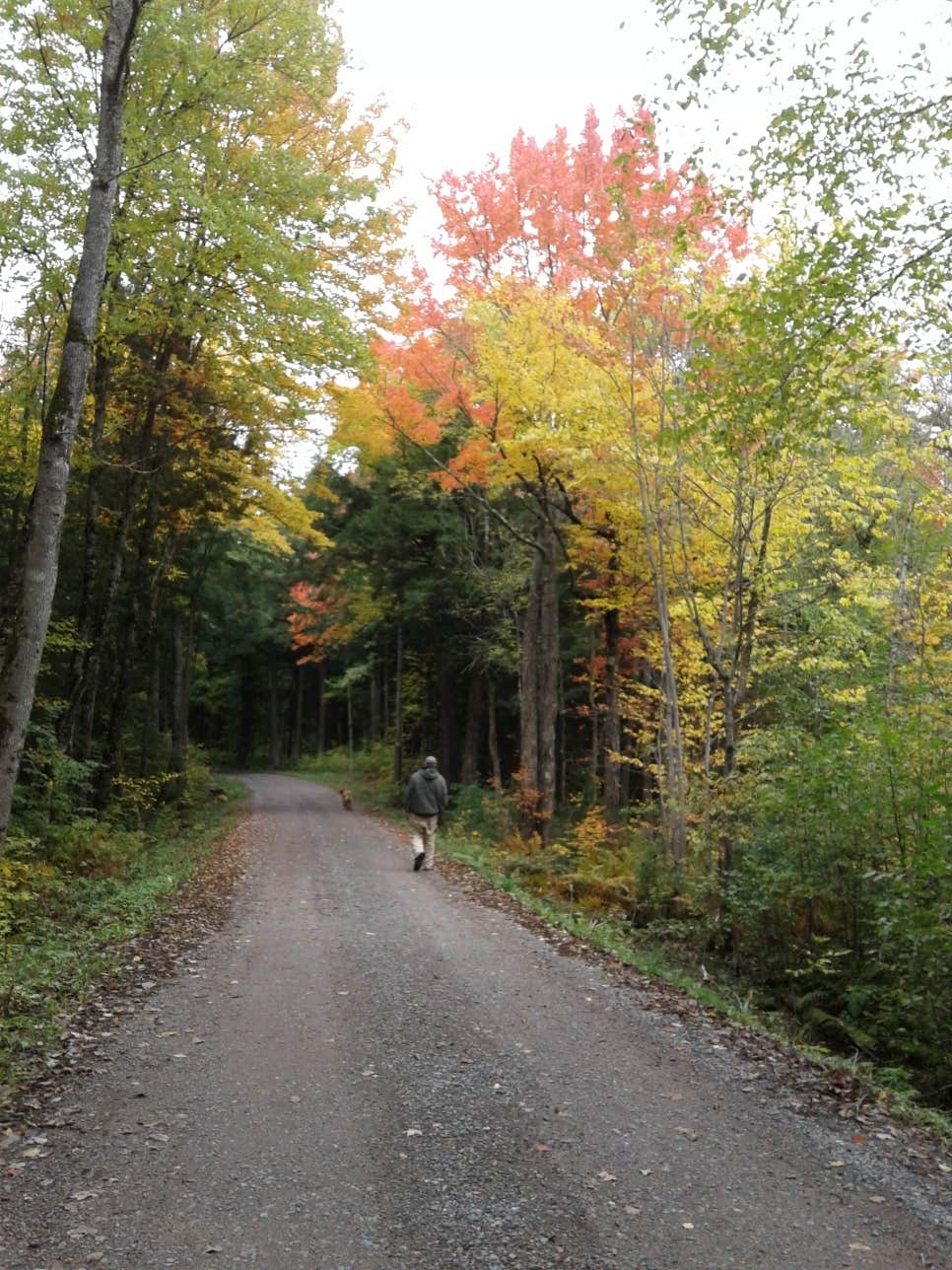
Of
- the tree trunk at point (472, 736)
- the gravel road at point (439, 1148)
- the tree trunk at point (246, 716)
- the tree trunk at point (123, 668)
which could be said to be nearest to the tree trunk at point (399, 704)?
the tree trunk at point (472, 736)

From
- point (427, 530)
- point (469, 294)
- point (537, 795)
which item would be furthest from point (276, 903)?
point (427, 530)

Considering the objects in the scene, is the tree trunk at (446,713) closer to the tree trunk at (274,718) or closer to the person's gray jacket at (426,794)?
the person's gray jacket at (426,794)

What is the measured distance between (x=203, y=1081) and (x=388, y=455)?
18.5 metres

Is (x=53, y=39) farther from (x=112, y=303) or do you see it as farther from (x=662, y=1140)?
(x=662, y=1140)

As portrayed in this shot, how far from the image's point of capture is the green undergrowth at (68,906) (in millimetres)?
6160

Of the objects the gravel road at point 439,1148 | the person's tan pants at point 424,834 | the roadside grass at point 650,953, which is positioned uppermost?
the person's tan pants at point 424,834

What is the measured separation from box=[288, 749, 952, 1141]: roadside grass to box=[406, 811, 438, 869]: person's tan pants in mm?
897

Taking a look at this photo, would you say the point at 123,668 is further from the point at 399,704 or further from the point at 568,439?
the point at 399,704

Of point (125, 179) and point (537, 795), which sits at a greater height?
point (125, 179)

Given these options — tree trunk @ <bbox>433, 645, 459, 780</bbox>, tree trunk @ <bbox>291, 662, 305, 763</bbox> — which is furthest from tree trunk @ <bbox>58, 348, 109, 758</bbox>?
tree trunk @ <bbox>291, 662, 305, 763</bbox>

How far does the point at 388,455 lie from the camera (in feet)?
73.0

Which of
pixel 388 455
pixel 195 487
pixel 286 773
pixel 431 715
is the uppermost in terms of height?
pixel 388 455

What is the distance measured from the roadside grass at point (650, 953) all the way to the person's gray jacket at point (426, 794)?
1.34 m

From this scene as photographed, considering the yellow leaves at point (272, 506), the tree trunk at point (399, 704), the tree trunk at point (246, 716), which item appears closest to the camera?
the yellow leaves at point (272, 506)
